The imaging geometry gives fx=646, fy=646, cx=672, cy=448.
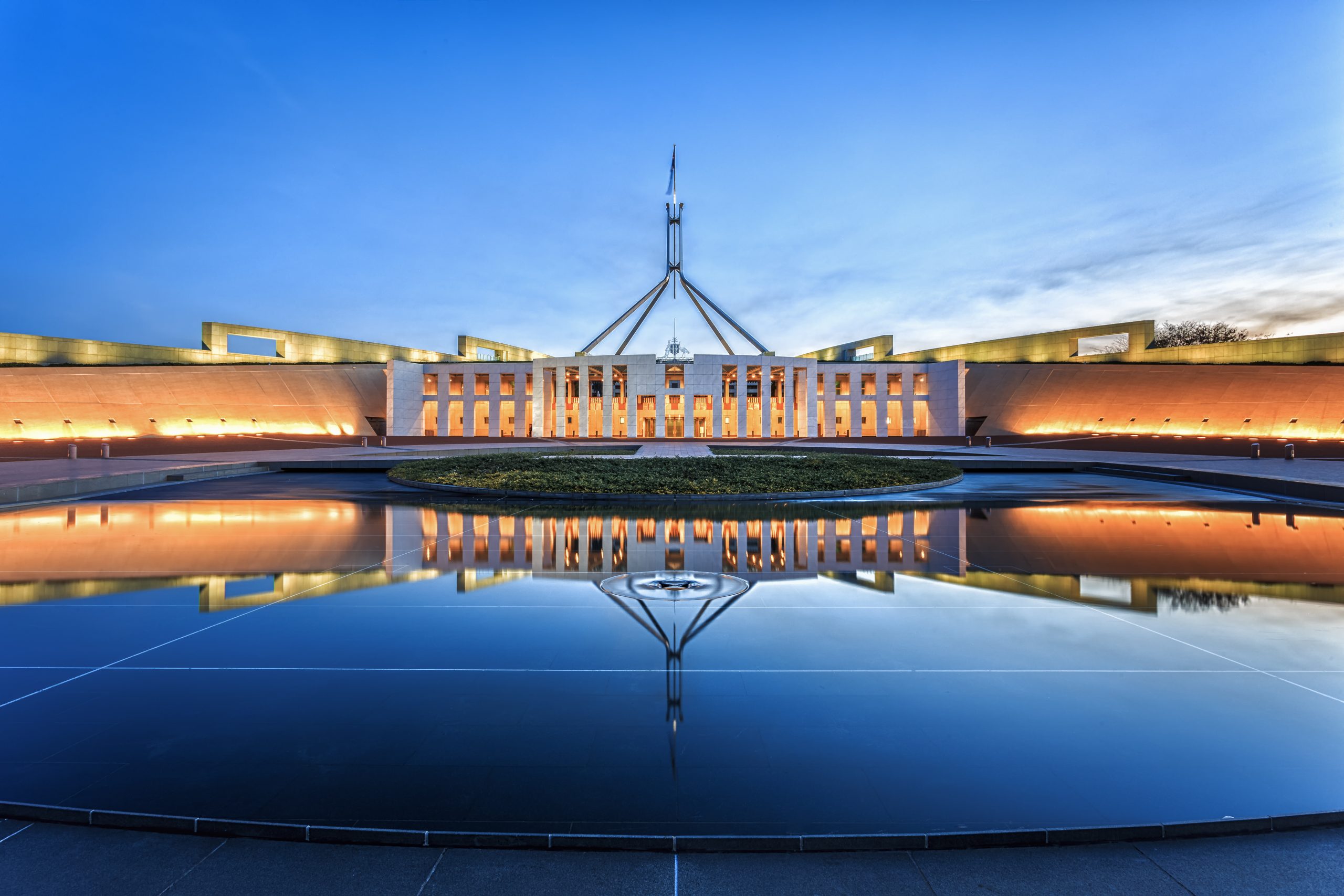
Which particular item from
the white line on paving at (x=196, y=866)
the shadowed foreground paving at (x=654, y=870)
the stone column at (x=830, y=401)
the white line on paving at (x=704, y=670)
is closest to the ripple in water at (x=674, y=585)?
the white line on paving at (x=704, y=670)

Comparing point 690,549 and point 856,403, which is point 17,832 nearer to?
point 690,549

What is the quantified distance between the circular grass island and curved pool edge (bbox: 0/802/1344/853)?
11.7 meters

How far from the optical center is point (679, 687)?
13.6 ft

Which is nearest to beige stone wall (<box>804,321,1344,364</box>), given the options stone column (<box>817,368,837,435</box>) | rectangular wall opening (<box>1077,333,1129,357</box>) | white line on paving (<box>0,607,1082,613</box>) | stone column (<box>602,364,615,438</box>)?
rectangular wall opening (<box>1077,333,1129,357</box>)

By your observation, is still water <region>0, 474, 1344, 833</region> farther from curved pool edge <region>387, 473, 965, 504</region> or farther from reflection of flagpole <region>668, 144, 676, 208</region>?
reflection of flagpole <region>668, 144, 676, 208</region>

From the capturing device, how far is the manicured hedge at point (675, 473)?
15.1 meters

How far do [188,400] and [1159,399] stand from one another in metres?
55.9

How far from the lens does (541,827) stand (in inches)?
107

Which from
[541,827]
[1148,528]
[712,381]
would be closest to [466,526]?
[541,827]

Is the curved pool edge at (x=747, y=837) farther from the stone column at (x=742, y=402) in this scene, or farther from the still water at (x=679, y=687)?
the stone column at (x=742, y=402)

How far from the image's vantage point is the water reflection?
268 inches

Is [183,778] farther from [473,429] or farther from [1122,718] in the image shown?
[473,429]

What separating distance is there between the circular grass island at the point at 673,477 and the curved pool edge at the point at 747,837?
11656 millimetres

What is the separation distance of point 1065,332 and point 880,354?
61.0 ft
